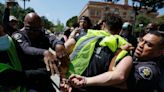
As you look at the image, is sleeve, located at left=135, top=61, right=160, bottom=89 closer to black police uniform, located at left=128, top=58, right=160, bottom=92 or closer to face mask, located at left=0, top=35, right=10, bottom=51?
black police uniform, located at left=128, top=58, right=160, bottom=92

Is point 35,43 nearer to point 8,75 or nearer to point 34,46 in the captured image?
point 34,46

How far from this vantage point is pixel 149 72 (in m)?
3.46

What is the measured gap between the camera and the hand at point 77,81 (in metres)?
3.37

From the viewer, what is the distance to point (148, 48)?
11.7ft

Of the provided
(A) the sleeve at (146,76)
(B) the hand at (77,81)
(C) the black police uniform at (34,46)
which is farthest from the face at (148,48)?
(C) the black police uniform at (34,46)

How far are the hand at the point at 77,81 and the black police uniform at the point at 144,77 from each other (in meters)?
0.40

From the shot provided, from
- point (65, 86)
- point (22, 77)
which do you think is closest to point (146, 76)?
point (65, 86)

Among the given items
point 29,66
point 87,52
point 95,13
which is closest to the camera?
point 87,52

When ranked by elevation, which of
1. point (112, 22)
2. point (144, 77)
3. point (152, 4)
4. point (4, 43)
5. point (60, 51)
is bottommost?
point (152, 4)

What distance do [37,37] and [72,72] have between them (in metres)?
0.90

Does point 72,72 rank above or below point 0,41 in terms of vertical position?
below

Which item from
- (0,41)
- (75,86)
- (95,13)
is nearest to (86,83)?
(75,86)

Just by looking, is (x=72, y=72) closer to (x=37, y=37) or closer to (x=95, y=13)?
(x=37, y=37)

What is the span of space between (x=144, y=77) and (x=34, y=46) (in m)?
1.37
